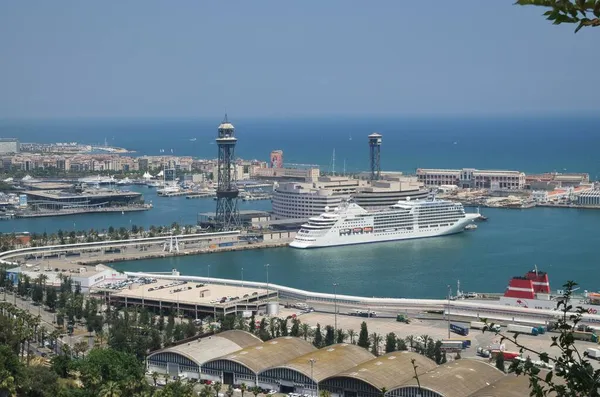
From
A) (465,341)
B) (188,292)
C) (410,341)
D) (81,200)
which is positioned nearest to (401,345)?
(410,341)

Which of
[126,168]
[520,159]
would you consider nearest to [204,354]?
[126,168]

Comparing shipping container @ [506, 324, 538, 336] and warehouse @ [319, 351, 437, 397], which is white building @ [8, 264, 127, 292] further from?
warehouse @ [319, 351, 437, 397]

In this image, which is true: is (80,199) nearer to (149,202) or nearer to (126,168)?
(149,202)

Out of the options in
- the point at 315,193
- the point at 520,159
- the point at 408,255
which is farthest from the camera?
the point at 520,159

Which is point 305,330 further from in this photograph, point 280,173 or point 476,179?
point 280,173

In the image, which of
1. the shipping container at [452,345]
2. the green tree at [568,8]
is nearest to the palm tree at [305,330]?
the shipping container at [452,345]
